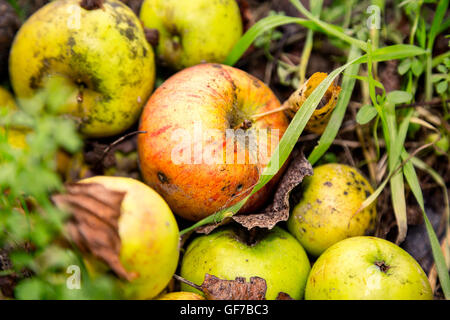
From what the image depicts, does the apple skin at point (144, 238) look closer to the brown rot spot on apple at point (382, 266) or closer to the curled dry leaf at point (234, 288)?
the curled dry leaf at point (234, 288)

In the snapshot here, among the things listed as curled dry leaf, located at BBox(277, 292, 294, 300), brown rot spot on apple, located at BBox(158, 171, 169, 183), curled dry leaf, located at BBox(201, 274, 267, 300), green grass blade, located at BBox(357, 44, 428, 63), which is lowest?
curled dry leaf, located at BBox(277, 292, 294, 300)

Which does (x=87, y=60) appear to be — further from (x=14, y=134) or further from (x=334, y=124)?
(x=334, y=124)

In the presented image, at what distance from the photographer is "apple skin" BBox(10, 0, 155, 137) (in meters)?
1.39

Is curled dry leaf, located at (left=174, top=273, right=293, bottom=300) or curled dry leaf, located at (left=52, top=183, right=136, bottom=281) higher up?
curled dry leaf, located at (left=52, top=183, right=136, bottom=281)

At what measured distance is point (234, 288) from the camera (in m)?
1.21

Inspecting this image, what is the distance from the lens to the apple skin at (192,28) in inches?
62.3

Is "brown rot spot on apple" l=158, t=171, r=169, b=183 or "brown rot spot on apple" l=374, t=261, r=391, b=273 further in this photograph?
"brown rot spot on apple" l=158, t=171, r=169, b=183

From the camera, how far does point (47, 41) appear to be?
1.39 meters

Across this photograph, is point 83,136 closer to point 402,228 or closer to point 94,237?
point 94,237

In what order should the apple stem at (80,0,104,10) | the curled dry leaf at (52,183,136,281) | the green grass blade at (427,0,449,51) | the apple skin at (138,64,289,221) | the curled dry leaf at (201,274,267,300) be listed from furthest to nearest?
the green grass blade at (427,0,449,51)
the apple stem at (80,0,104,10)
the apple skin at (138,64,289,221)
the curled dry leaf at (201,274,267,300)
the curled dry leaf at (52,183,136,281)

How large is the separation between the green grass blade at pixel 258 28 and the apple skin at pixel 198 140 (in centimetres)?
18

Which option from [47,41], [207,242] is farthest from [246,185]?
[47,41]

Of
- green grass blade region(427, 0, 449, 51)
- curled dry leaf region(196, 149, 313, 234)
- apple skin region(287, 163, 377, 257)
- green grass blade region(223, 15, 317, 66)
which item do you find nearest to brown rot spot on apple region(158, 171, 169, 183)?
curled dry leaf region(196, 149, 313, 234)

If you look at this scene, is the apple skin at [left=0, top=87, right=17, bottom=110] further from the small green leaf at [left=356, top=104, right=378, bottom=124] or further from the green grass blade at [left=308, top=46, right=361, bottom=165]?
the small green leaf at [left=356, top=104, right=378, bottom=124]
